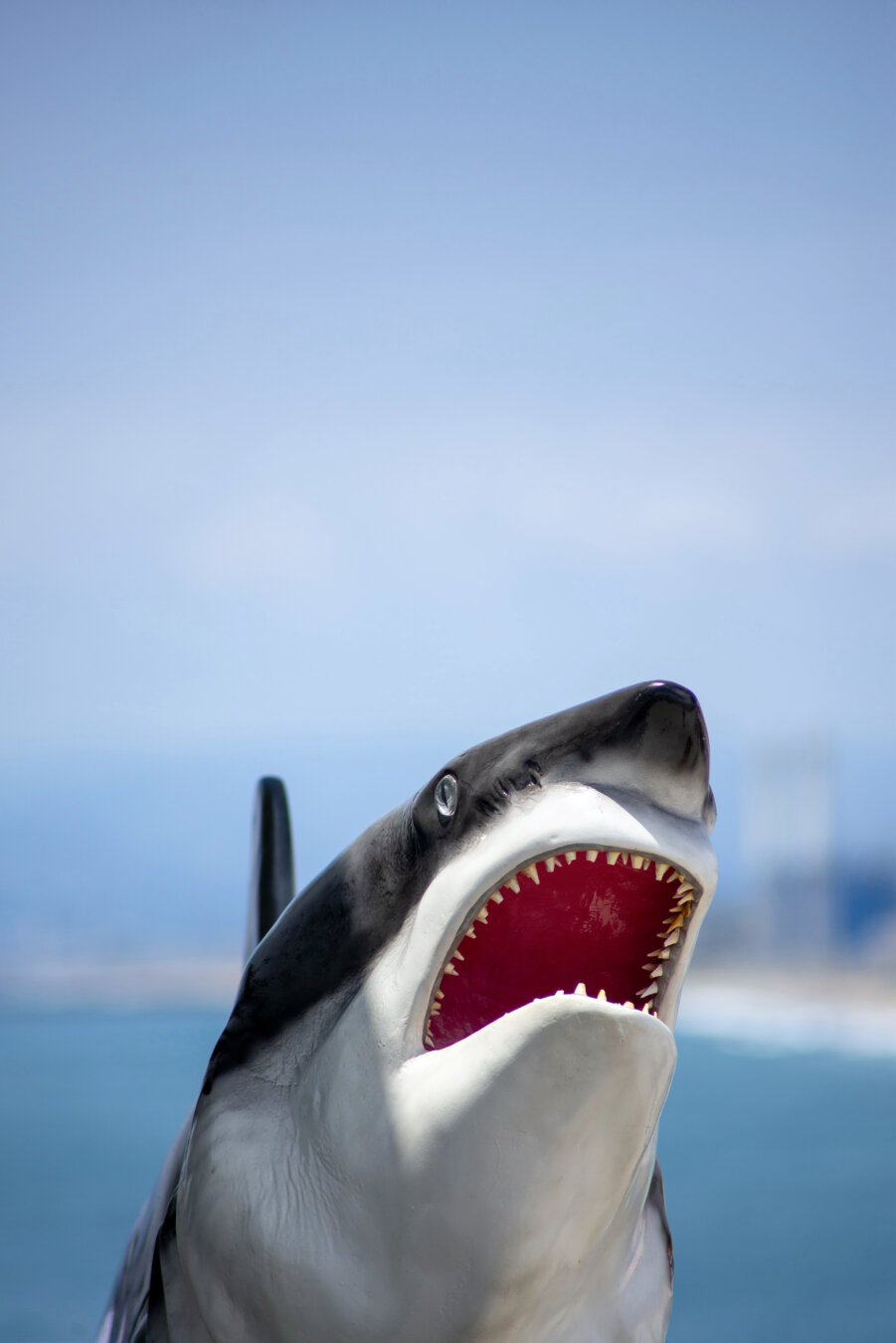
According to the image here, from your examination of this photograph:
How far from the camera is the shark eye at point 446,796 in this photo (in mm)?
857

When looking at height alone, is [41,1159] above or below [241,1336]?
below

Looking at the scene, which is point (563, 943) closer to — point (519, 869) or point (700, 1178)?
point (519, 869)

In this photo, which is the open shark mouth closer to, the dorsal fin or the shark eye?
the shark eye

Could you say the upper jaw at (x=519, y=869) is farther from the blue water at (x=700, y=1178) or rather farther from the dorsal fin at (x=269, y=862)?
the blue water at (x=700, y=1178)

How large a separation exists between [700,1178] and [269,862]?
3.89 m

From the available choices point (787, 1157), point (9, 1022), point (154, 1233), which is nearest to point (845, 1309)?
point (787, 1157)

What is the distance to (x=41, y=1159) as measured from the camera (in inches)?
208

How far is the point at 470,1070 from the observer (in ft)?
2.57

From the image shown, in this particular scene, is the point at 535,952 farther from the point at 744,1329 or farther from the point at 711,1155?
the point at 711,1155

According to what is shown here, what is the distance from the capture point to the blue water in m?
3.63

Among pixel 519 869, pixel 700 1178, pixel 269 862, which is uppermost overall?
pixel 519 869

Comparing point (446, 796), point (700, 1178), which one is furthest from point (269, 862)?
point (700, 1178)

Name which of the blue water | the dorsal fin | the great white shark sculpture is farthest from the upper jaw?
the blue water

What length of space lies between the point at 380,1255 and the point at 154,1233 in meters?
0.25
